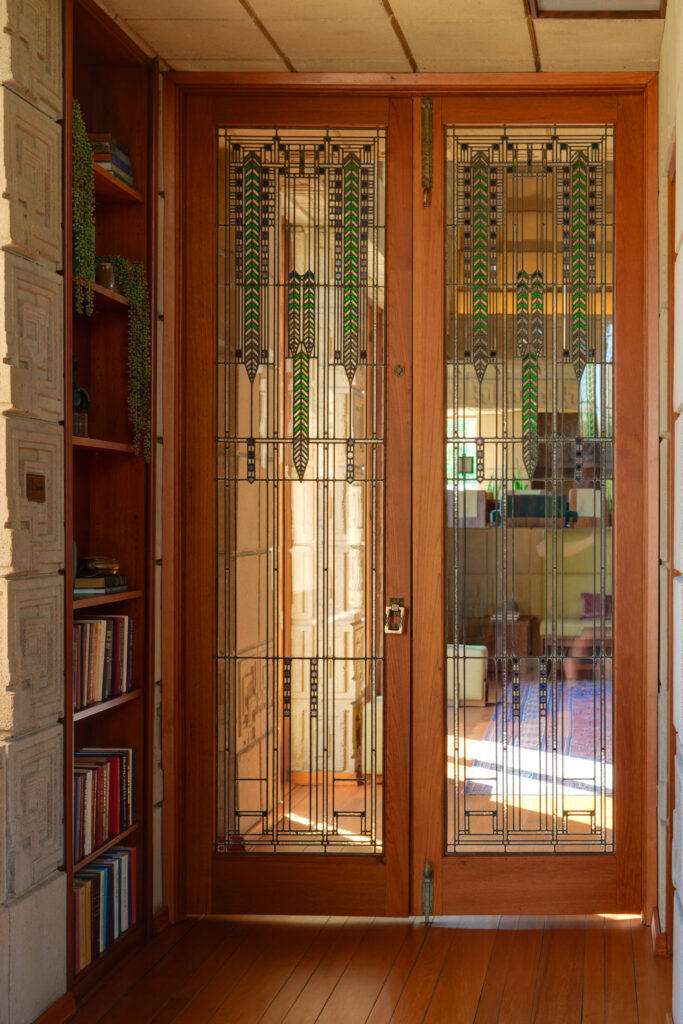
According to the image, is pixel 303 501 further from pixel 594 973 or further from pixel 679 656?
pixel 594 973

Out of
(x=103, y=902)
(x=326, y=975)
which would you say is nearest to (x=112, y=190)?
(x=103, y=902)

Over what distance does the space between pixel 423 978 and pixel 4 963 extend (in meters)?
1.31

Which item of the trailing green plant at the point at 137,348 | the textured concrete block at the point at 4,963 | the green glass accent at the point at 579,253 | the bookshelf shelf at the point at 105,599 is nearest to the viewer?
the textured concrete block at the point at 4,963

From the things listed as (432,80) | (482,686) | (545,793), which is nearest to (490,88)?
(432,80)

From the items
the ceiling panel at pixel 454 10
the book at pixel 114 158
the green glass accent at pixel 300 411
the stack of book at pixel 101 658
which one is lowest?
the stack of book at pixel 101 658

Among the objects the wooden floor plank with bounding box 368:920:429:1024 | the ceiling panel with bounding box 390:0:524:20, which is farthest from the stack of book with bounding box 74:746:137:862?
the ceiling panel with bounding box 390:0:524:20

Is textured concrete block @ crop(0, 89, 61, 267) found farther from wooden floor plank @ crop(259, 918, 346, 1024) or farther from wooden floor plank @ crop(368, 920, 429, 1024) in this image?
wooden floor plank @ crop(368, 920, 429, 1024)

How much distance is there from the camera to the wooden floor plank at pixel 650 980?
3059 mm

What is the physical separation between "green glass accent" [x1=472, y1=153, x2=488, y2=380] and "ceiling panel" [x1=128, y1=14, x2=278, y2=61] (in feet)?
2.70

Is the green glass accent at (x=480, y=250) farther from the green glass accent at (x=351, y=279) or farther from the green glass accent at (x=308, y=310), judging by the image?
the green glass accent at (x=308, y=310)

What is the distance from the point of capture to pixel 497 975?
10.9ft

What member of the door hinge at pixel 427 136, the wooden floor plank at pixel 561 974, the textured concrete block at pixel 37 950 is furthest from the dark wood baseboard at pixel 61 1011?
the door hinge at pixel 427 136

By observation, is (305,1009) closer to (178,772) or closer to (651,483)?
(178,772)

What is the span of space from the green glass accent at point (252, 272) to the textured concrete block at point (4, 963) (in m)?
1.96
